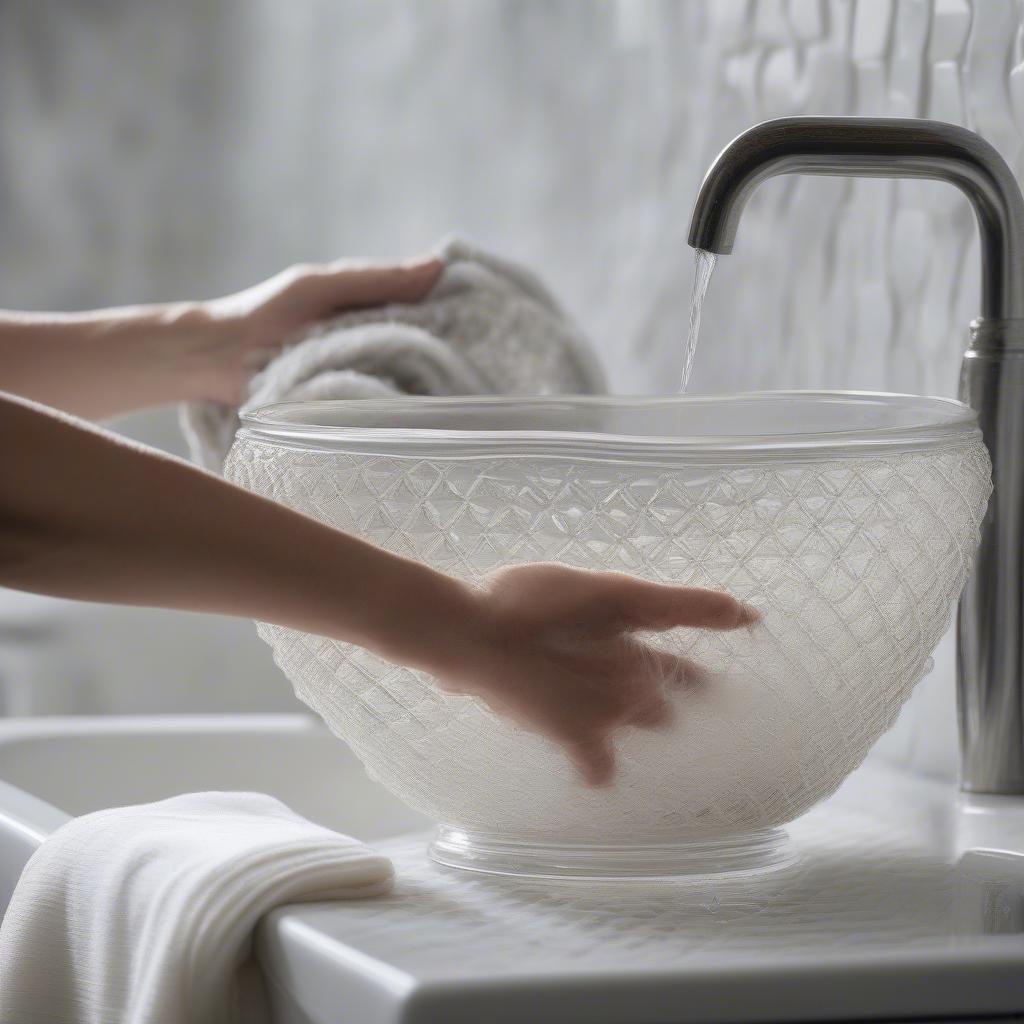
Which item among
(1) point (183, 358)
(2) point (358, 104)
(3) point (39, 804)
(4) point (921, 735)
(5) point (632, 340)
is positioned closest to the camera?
(3) point (39, 804)

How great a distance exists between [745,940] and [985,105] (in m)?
0.43

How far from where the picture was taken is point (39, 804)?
2.04 feet

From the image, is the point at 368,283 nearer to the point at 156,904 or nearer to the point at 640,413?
the point at 640,413

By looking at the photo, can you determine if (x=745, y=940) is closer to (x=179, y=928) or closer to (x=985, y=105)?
(x=179, y=928)

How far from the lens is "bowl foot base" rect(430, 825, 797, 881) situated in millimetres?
530

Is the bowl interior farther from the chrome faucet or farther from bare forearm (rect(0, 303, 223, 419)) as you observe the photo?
bare forearm (rect(0, 303, 223, 419))

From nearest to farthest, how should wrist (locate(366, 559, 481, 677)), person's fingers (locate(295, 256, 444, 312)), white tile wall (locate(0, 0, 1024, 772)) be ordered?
wrist (locate(366, 559, 481, 677))
white tile wall (locate(0, 0, 1024, 772))
person's fingers (locate(295, 256, 444, 312))

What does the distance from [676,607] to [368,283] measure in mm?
455

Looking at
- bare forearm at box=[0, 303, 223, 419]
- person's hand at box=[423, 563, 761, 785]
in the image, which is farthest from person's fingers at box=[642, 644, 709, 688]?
bare forearm at box=[0, 303, 223, 419]

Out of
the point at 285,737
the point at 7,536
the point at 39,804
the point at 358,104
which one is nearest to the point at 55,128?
the point at 358,104

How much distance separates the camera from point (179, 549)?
0.48m

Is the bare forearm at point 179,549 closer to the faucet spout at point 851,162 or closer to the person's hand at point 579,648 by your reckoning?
the person's hand at point 579,648

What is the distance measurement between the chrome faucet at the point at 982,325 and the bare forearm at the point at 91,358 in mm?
483

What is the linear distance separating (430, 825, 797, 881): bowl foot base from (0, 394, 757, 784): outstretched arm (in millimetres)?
37
